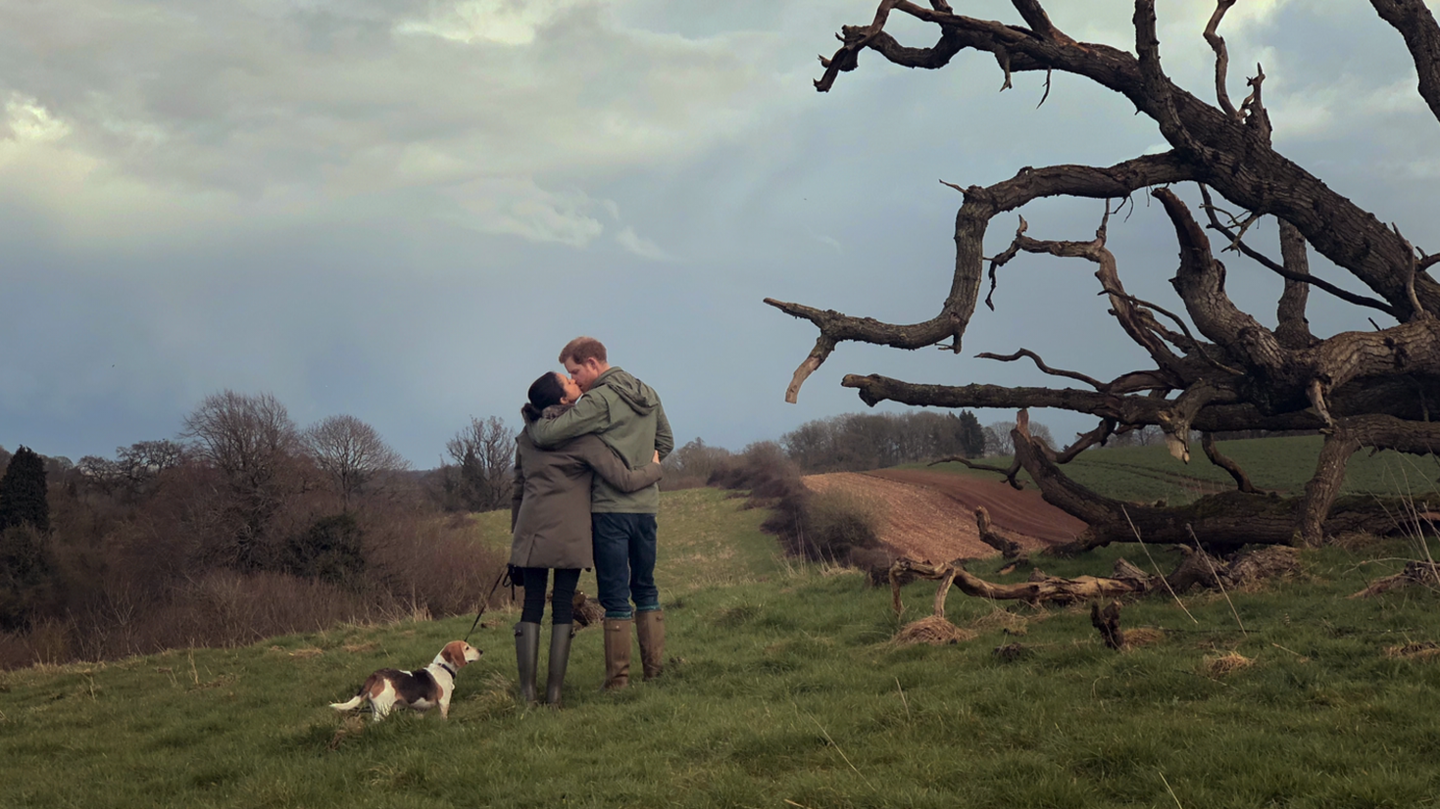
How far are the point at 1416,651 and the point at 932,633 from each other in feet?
9.47

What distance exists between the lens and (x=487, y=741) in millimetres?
4945

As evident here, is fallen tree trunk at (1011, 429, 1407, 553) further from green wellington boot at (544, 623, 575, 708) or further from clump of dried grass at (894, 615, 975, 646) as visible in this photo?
green wellington boot at (544, 623, 575, 708)

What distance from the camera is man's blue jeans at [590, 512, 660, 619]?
235 inches

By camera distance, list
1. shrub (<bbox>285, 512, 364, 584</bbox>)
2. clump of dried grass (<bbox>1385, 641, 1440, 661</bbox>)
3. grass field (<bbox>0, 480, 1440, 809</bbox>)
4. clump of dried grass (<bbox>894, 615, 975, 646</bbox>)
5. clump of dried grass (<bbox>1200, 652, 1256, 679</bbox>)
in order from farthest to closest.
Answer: shrub (<bbox>285, 512, 364, 584</bbox>) < clump of dried grass (<bbox>894, 615, 975, 646</bbox>) < clump of dried grass (<bbox>1200, 652, 1256, 679</bbox>) < clump of dried grass (<bbox>1385, 641, 1440, 661</bbox>) < grass field (<bbox>0, 480, 1440, 809</bbox>)

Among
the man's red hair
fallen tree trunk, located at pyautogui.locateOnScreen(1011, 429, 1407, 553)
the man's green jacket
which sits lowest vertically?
fallen tree trunk, located at pyautogui.locateOnScreen(1011, 429, 1407, 553)

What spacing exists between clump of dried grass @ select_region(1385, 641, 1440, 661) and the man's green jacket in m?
4.12

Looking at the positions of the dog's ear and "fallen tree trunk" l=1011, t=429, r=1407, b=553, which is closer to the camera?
the dog's ear

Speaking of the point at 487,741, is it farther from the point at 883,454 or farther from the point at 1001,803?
the point at 883,454

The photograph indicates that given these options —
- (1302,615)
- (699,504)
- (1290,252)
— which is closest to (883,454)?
(699,504)

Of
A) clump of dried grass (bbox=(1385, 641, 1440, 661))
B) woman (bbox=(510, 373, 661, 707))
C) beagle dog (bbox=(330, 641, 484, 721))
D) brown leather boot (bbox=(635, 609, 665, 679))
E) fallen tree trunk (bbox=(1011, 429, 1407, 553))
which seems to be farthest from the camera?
fallen tree trunk (bbox=(1011, 429, 1407, 553))

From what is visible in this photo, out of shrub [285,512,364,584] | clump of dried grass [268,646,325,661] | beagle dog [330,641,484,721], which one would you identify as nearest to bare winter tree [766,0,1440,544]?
beagle dog [330,641,484,721]

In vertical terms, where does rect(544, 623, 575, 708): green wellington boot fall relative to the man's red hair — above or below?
below

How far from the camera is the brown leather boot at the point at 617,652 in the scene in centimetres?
612

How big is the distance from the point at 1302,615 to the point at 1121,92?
7.85 meters
